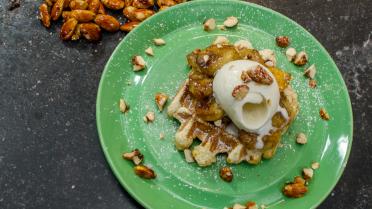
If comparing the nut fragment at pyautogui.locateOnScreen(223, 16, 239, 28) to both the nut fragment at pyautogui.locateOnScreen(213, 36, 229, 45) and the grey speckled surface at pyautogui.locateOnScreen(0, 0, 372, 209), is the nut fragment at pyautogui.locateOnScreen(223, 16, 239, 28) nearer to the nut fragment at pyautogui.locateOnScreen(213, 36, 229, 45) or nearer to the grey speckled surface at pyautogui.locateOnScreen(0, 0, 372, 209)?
the nut fragment at pyautogui.locateOnScreen(213, 36, 229, 45)

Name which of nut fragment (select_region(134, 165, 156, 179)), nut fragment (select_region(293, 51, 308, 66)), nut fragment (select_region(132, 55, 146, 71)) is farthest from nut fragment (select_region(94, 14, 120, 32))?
nut fragment (select_region(293, 51, 308, 66))

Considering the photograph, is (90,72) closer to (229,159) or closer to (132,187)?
(132,187)

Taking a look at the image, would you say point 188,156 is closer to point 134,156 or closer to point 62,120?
point 134,156

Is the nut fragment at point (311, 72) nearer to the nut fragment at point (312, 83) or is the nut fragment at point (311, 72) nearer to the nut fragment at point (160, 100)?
the nut fragment at point (312, 83)

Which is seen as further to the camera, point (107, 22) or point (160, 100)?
point (107, 22)

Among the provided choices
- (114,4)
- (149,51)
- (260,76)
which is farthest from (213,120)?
(114,4)

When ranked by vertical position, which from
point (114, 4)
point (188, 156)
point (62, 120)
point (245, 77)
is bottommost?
point (62, 120)
